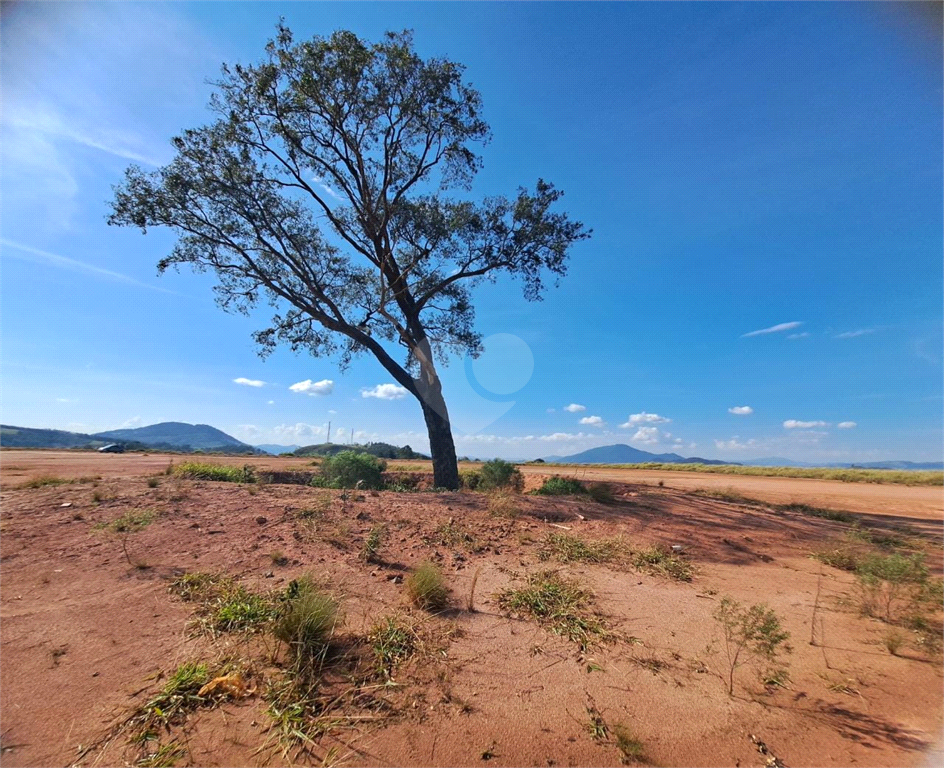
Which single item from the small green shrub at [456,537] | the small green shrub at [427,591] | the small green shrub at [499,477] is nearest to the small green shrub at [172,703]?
the small green shrub at [427,591]

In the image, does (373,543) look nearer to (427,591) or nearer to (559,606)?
(427,591)

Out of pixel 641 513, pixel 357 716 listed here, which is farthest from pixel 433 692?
pixel 641 513

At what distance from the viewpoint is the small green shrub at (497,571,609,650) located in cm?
357

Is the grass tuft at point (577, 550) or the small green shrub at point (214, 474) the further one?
the small green shrub at point (214, 474)

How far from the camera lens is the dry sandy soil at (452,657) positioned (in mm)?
2334

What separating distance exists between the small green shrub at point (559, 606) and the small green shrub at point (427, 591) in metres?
0.62

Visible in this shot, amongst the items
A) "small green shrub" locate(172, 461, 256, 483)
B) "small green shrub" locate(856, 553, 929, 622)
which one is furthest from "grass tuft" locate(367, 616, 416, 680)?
"small green shrub" locate(172, 461, 256, 483)

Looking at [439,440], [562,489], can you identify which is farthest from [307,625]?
[439,440]

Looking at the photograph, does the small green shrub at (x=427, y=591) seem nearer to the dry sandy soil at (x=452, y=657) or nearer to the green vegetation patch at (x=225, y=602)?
the dry sandy soil at (x=452, y=657)

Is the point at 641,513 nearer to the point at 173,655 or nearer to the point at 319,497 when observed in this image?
the point at 319,497

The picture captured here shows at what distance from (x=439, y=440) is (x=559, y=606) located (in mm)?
A: 9002

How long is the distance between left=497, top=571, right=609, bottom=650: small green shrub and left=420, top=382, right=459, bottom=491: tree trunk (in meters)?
8.24

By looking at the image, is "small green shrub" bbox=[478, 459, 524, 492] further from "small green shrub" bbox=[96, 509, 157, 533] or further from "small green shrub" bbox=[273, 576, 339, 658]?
"small green shrub" bbox=[273, 576, 339, 658]

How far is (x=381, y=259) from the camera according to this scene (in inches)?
Result: 518
